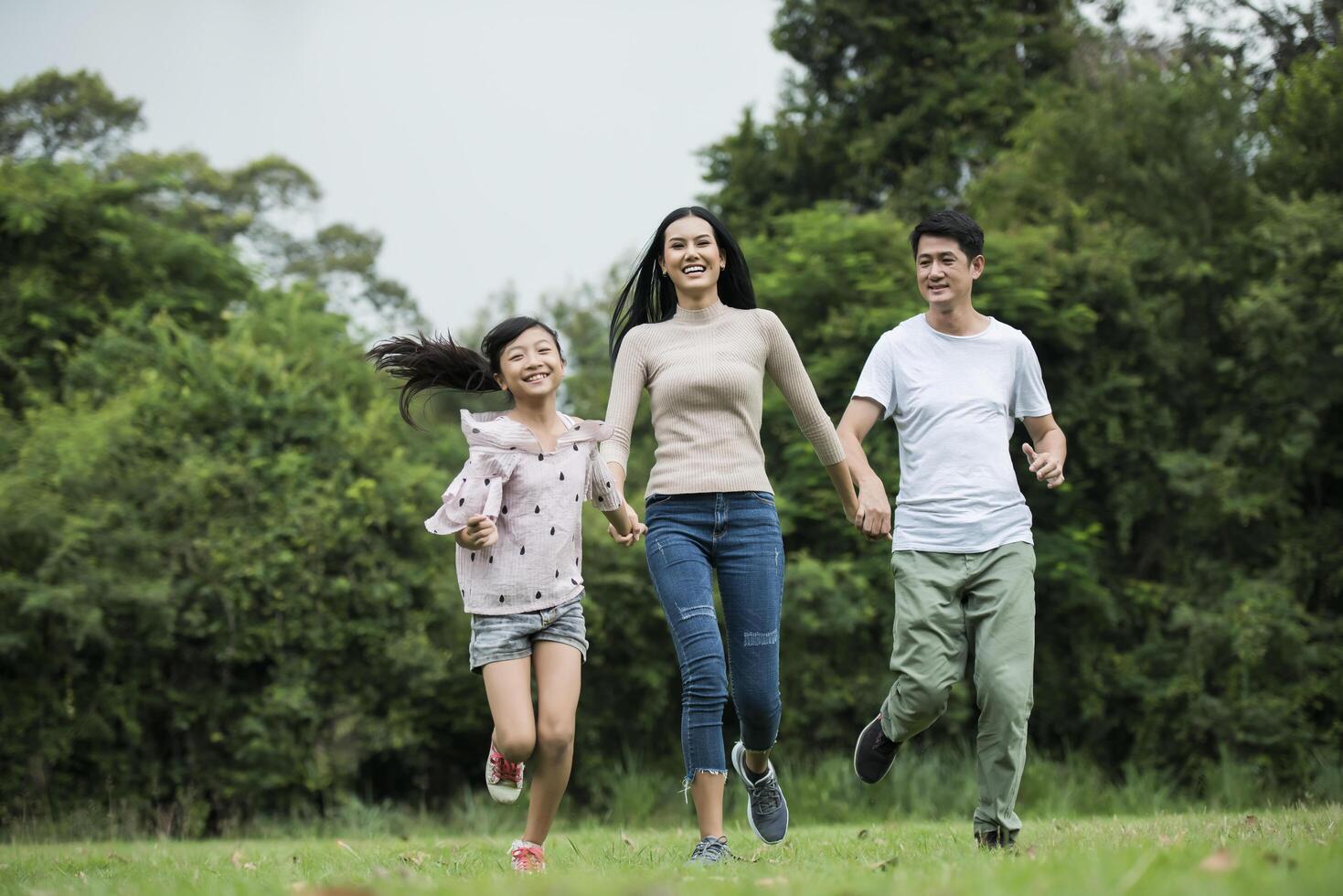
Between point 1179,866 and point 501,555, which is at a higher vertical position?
point 501,555

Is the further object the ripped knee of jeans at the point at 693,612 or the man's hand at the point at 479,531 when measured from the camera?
the ripped knee of jeans at the point at 693,612

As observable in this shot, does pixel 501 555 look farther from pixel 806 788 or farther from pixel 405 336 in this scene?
pixel 806 788

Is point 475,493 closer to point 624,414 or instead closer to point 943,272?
point 624,414

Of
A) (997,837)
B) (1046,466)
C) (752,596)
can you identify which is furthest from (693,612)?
(1046,466)

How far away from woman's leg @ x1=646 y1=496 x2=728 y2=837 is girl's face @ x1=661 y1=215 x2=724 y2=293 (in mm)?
871

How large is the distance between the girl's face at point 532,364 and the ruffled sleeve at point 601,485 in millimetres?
308

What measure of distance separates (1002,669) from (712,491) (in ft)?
4.08

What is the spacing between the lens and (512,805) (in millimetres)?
12367

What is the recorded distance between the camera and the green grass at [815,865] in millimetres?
2758

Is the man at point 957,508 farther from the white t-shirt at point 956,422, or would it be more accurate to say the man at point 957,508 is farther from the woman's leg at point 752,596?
the woman's leg at point 752,596

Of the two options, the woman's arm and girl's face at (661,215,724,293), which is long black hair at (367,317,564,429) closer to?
the woman's arm

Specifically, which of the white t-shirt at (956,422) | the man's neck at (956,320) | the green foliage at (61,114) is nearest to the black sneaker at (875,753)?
the white t-shirt at (956,422)

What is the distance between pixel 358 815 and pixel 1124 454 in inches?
342

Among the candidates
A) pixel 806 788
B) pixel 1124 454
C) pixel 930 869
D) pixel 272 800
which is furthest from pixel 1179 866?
pixel 1124 454
